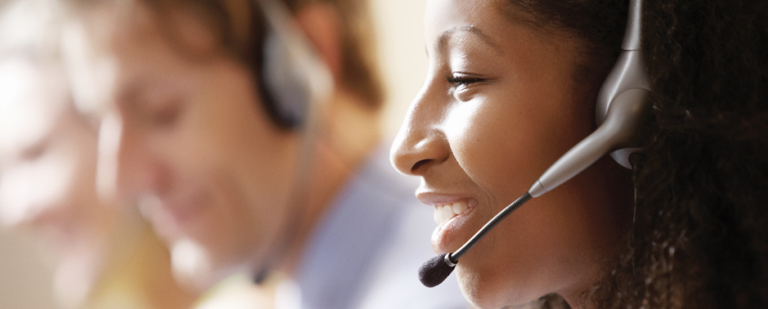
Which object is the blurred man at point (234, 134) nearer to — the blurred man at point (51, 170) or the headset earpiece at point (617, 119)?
the blurred man at point (51, 170)

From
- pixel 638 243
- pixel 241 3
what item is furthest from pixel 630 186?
pixel 241 3

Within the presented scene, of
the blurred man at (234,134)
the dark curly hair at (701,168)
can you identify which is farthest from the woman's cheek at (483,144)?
the blurred man at (234,134)

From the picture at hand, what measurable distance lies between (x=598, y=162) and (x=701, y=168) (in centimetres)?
8

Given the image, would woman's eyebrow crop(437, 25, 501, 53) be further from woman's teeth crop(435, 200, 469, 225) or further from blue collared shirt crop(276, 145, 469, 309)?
blue collared shirt crop(276, 145, 469, 309)

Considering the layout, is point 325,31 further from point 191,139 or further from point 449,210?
point 449,210

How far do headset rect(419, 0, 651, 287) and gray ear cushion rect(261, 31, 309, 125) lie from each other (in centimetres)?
55

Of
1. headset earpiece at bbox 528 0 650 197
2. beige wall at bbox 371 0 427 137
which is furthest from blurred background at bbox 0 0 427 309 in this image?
headset earpiece at bbox 528 0 650 197

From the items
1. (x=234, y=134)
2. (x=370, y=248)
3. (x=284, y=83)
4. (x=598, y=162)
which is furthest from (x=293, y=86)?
(x=598, y=162)

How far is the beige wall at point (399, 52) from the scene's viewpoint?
2.80 ft

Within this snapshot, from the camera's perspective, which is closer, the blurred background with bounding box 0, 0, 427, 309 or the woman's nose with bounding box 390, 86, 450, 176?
the woman's nose with bounding box 390, 86, 450, 176

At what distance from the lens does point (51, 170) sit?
1.08 m

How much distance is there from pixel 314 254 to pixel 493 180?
0.51m

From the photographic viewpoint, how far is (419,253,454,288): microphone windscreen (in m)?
0.56

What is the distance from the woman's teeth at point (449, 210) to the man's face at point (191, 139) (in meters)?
0.44
